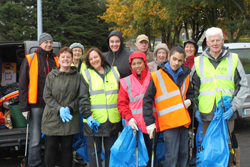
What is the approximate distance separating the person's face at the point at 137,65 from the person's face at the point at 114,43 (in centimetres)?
80

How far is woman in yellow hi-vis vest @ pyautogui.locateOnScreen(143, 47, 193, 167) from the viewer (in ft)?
9.69

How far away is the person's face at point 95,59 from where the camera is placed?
11.0 feet

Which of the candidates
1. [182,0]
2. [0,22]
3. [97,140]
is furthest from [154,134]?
[0,22]

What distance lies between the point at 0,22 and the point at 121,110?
16586mm

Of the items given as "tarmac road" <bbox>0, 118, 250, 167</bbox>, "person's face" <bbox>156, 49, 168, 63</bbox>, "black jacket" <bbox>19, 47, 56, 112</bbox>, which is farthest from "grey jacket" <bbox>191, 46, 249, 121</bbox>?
"black jacket" <bbox>19, 47, 56, 112</bbox>

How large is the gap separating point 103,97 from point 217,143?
1.58 metres

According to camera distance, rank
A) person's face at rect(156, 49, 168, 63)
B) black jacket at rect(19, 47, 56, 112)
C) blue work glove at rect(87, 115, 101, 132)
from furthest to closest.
Answer: person's face at rect(156, 49, 168, 63), black jacket at rect(19, 47, 56, 112), blue work glove at rect(87, 115, 101, 132)

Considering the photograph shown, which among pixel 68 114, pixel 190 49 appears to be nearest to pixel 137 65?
pixel 68 114

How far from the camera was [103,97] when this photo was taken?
10.7 feet

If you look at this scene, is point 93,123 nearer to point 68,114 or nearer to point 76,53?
point 68,114

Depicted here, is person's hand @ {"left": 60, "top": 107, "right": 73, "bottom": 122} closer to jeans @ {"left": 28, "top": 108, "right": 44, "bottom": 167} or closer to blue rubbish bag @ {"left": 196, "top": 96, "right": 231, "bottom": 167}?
jeans @ {"left": 28, "top": 108, "right": 44, "bottom": 167}

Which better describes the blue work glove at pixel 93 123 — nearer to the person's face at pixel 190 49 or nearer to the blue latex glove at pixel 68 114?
the blue latex glove at pixel 68 114

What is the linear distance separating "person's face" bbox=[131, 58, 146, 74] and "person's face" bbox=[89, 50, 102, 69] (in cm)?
51

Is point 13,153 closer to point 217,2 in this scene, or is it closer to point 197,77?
point 197,77
